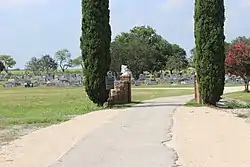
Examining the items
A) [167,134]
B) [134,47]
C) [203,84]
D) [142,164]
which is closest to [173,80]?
[134,47]

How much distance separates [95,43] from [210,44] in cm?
577

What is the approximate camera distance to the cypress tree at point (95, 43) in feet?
90.0

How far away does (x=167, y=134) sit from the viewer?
15.5 m

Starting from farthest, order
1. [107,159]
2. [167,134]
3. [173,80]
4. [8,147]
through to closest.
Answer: [173,80] < [167,134] < [8,147] < [107,159]

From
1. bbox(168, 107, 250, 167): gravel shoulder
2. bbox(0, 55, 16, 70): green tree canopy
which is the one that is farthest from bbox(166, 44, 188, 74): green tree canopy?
bbox(168, 107, 250, 167): gravel shoulder

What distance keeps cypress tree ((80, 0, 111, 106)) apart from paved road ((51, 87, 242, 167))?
8.04m

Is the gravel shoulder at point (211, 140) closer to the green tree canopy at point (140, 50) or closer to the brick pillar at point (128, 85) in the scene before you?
the brick pillar at point (128, 85)

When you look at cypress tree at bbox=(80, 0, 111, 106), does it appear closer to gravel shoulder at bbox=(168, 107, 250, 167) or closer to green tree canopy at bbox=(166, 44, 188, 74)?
gravel shoulder at bbox=(168, 107, 250, 167)

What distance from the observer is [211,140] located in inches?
559

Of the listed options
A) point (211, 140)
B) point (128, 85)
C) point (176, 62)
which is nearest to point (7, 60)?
point (176, 62)

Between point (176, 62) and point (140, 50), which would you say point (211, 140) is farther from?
point (176, 62)

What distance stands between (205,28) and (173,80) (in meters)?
53.6

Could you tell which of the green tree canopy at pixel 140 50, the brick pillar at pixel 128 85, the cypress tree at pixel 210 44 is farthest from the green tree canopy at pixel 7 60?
the cypress tree at pixel 210 44

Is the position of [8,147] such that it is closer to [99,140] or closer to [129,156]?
[99,140]
